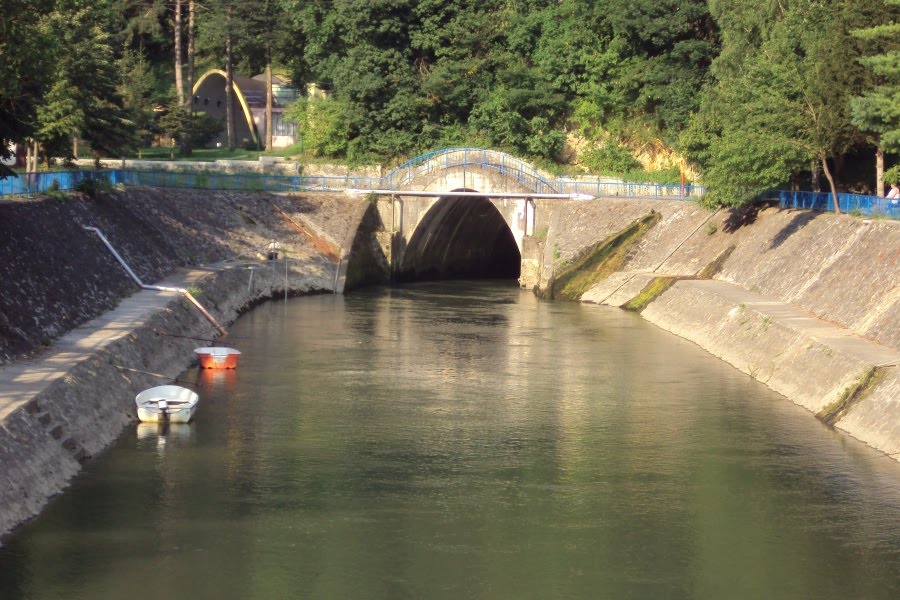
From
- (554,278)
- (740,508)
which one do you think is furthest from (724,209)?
(740,508)

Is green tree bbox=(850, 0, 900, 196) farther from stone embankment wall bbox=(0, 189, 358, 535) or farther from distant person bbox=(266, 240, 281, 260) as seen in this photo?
distant person bbox=(266, 240, 281, 260)

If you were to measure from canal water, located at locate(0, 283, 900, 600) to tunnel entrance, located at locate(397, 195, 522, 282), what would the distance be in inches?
1371

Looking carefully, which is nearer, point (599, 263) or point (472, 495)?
point (472, 495)

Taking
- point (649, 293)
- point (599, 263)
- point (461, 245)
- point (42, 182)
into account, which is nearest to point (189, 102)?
point (461, 245)

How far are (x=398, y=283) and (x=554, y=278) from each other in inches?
525

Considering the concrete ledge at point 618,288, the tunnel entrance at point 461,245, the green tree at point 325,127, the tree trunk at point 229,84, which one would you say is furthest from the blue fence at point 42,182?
the tree trunk at point 229,84

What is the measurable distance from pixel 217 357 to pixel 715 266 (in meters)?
30.9

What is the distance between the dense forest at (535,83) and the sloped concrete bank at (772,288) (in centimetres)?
354

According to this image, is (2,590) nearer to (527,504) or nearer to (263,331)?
(527,504)

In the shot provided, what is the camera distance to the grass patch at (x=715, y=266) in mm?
67625

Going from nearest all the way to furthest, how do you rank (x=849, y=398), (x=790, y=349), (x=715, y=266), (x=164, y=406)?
(x=164, y=406) < (x=849, y=398) < (x=790, y=349) < (x=715, y=266)

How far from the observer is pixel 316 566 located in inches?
1069

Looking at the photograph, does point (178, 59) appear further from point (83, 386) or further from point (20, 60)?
point (83, 386)

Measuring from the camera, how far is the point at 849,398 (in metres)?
40.5
